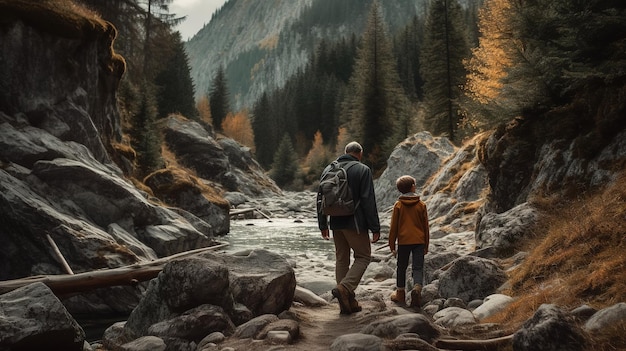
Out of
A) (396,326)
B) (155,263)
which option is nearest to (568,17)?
(396,326)

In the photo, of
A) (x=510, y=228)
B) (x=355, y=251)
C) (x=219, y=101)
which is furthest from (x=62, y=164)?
(x=219, y=101)

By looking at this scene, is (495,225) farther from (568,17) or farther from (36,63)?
(36,63)

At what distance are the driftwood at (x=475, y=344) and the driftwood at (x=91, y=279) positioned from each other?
6.48 meters

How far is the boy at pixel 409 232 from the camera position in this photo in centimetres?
745

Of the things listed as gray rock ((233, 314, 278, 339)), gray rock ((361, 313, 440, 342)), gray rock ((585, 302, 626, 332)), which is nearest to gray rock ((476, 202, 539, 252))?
gray rock ((361, 313, 440, 342))

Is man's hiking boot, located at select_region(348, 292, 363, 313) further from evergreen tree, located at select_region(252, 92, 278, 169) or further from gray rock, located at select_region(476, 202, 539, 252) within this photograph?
evergreen tree, located at select_region(252, 92, 278, 169)

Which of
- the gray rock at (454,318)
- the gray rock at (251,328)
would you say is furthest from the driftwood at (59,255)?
the gray rock at (454,318)

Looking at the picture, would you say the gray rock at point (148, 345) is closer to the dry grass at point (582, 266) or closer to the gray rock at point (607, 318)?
the dry grass at point (582, 266)

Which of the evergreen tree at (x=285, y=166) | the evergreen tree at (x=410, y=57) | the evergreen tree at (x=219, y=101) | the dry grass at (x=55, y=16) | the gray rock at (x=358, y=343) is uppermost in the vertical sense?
the evergreen tree at (x=410, y=57)

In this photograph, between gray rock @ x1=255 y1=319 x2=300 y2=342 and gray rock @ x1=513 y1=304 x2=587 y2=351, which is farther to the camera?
gray rock @ x1=255 y1=319 x2=300 y2=342

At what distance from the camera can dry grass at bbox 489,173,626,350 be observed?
4672mm

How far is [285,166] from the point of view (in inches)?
2980

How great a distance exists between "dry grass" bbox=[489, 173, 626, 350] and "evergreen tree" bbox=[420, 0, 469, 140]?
3214 cm

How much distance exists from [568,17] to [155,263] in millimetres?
9796
